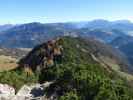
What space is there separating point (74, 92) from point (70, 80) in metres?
8.10

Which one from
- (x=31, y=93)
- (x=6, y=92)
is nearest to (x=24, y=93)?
(x=31, y=93)

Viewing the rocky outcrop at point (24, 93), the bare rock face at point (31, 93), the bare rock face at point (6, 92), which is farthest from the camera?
the bare rock face at point (31, 93)

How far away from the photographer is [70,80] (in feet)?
341

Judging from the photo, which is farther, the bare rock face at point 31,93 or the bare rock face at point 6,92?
the bare rock face at point 31,93

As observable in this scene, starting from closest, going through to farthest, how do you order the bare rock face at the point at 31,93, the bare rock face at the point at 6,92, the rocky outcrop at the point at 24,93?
the bare rock face at the point at 6,92 → the rocky outcrop at the point at 24,93 → the bare rock face at the point at 31,93

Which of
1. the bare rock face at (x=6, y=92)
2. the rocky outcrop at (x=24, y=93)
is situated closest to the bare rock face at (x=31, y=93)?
the rocky outcrop at (x=24, y=93)

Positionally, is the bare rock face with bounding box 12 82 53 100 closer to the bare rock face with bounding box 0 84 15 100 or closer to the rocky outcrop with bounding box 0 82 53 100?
the rocky outcrop with bounding box 0 82 53 100

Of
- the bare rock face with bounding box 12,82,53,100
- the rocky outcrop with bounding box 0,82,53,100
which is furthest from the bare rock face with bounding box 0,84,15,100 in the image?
the bare rock face with bounding box 12,82,53,100

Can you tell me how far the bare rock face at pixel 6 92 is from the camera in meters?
98.9

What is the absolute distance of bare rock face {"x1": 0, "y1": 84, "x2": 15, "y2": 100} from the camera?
98.9 metres

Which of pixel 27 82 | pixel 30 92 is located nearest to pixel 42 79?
pixel 27 82

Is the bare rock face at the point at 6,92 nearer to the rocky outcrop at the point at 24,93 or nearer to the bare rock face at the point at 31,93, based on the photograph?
the rocky outcrop at the point at 24,93

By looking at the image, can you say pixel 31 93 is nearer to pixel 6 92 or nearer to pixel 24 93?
pixel 24 93

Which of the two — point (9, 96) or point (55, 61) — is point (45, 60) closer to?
point (55, 61)
